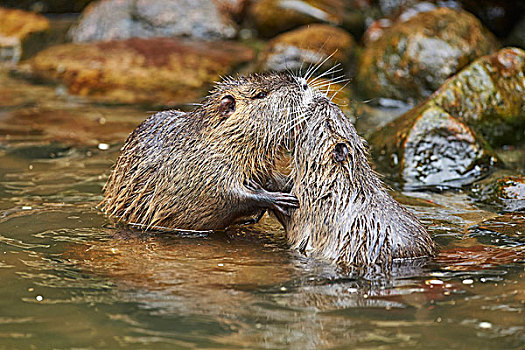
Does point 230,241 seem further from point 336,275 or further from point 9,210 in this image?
point 9,210

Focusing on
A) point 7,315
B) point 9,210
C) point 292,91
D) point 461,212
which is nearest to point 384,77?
point 461,212

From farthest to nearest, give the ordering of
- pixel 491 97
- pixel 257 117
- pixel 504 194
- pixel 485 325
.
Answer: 1. pixel 491 97
2. pixel 504 194
3. pixel 257 117
4. pixel 485 325

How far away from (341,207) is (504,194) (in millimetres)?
2047

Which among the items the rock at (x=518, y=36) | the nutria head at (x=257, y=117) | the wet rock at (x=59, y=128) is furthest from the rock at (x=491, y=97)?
the wet rock at (x=59, y=128)

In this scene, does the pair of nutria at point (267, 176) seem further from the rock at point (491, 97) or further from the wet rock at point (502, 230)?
the rock at point (491, 97)

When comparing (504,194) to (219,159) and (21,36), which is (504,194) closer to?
(219,159)

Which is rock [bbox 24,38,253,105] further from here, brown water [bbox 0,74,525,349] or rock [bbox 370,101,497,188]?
brown water [bbox 0,74,525,349]

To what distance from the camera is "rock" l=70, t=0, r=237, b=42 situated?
42.6 feet

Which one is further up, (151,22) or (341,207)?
(151,22)

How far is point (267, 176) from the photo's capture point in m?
5.83

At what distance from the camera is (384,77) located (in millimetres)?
10469

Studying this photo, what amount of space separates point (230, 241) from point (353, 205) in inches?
43.3

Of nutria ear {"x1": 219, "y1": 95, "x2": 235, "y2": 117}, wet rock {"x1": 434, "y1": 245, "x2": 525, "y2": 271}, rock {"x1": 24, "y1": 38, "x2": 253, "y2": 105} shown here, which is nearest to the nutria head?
nutria ear {"x1": 219, "y1": 95, "x2": 235, "y2": 117}

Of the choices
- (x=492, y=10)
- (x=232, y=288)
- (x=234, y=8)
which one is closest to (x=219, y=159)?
(x=232, y=288)
